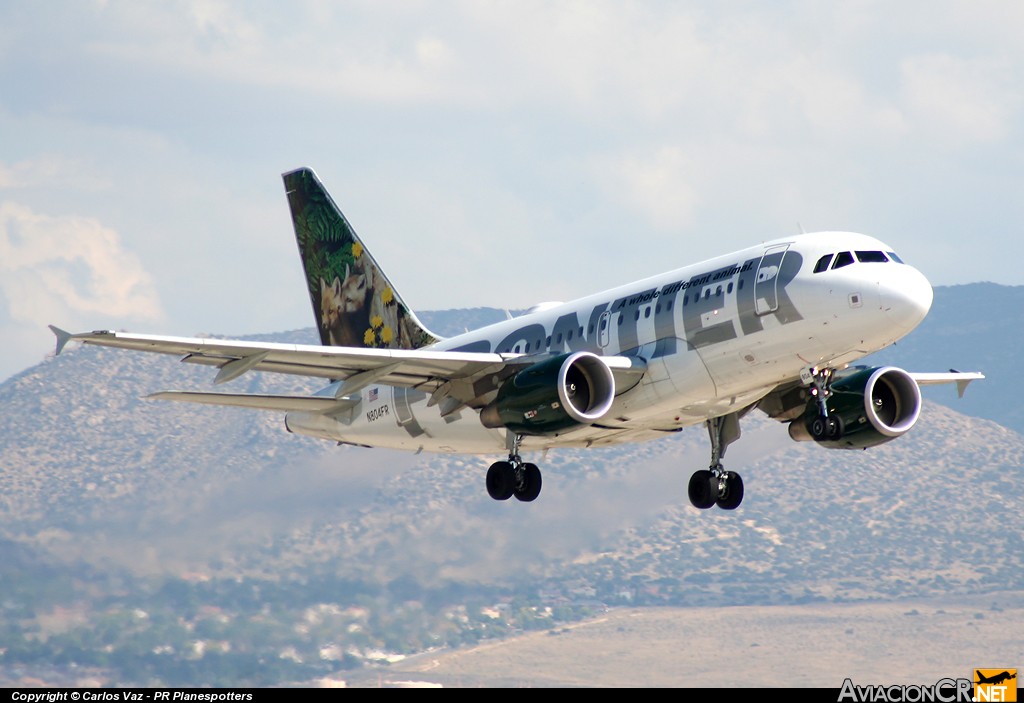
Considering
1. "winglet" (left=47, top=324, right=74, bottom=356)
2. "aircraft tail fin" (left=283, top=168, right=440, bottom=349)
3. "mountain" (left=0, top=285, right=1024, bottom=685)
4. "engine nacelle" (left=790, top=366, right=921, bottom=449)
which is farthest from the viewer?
"mountain" (left=0, top=285, right=1024, bottom=685)

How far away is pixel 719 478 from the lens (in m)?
45.8

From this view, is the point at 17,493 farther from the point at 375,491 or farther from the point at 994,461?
the point at 994,461

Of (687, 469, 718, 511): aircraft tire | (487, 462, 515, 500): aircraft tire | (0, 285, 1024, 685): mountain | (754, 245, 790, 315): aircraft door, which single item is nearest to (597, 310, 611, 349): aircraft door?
(487, 462, 515, 500): aircraft tire

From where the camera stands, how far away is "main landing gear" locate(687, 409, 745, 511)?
4556 cm

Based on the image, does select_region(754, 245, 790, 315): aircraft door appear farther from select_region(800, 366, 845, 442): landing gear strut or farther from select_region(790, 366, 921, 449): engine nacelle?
select_region(790, 366, 921, 449): engine nacelle

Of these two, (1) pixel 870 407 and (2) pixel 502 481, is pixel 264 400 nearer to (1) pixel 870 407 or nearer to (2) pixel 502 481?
(2) pixel 502 481

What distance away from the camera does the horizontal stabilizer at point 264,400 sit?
138 ft

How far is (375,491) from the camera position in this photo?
73.4 m

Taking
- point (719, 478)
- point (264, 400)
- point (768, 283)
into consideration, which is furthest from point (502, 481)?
point (768, 283)

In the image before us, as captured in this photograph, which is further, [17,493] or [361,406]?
[17,493]

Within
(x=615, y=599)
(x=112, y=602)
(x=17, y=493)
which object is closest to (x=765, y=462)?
(x=615, y=599)

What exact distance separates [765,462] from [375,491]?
10148 centimetres

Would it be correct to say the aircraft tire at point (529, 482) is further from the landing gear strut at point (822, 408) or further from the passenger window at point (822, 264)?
the passenger window at point (822, 264)

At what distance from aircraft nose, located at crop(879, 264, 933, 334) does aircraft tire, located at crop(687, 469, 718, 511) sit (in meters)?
9.42
